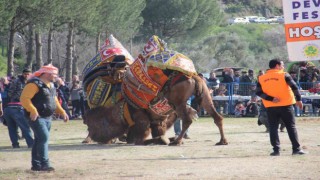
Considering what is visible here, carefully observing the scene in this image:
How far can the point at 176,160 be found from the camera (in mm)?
14398

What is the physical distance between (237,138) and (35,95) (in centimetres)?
736

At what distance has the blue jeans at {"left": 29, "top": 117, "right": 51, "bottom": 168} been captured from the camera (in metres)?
13.1

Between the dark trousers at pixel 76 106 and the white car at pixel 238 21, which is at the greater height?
the white car at pixel 238 21

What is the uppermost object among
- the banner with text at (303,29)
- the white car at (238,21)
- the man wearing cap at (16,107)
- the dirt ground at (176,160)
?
the white car at (238,21)

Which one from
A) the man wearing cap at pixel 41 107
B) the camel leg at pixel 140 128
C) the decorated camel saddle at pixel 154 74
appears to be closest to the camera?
the man wearing cap at pixel 41 107

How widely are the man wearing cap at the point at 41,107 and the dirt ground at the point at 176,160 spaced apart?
248mm

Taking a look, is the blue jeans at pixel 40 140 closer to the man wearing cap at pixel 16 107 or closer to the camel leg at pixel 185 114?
the camel leg at pixel 185 114

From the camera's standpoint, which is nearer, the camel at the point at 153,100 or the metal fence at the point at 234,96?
the camel at the point at 153,100

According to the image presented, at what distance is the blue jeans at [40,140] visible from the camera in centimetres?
1312

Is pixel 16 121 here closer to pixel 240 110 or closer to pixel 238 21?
pixel 240 110

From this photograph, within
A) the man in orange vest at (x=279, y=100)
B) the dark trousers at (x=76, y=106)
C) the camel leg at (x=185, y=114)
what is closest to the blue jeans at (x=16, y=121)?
the camel leg at (x=185, y=114)

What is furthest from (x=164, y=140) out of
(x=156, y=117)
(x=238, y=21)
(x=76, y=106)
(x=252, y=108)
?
(x=238, y=21)

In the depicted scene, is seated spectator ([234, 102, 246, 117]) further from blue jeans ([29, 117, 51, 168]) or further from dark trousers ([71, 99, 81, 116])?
blue jeans ([29, 117, 51, 168])

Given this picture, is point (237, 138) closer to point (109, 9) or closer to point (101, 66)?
point (101, 66)
